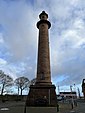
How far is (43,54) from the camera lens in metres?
34.8

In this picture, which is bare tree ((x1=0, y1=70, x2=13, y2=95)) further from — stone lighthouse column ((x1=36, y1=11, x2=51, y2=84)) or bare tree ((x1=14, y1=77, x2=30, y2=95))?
stone lighthouse column ((x1=36, y1=11, x2=51, y2=84))

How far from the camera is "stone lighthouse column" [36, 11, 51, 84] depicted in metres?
33.4

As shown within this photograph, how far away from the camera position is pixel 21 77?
74125mm

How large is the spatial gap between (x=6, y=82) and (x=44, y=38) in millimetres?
37596

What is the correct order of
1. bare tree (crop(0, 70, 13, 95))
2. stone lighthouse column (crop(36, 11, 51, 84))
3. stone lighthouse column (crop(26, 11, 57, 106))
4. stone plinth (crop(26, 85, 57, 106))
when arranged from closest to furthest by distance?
1. stone plinth (crop(26, 85, 57, 106))
2. stone lighthouse column (crop(26, 11, 57, 106))
3. stone lighthouse column (crop(36, 11, 51, 84))
4. bare tree (crop(0, 70, 13, 95))

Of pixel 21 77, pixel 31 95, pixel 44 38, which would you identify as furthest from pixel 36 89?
pixel 21 77

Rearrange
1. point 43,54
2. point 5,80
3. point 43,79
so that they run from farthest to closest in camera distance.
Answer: point 5,80, point 43,54, point 43,79

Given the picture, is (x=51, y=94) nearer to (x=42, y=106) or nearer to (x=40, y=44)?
(x=42, y=106)

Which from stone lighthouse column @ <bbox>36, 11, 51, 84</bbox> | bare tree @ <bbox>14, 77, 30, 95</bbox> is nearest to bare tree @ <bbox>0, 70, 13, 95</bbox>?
bare tree @ <bbox>14, 77, 30, 95</bbox>

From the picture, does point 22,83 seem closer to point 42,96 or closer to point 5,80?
point 5,80

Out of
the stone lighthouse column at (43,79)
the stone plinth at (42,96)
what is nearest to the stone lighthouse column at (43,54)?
the stone lighthouse column at (43,79)

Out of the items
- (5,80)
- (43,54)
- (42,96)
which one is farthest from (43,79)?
(5,80)

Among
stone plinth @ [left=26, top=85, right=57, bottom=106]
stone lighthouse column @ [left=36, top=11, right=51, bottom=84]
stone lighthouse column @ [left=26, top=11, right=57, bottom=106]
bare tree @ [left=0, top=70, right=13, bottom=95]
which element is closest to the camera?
stone plinth @ [left=26, top=85, right=57, bottom=106]

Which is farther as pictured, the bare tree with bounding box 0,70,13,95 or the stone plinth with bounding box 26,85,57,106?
the bare tree with bounding box 0,70,13,95
